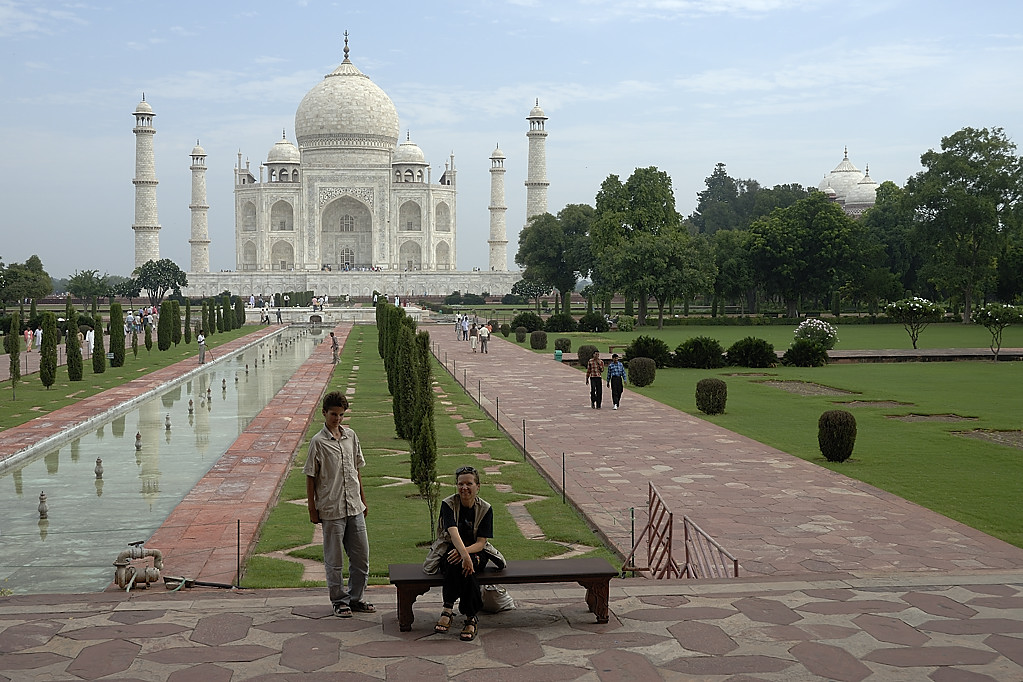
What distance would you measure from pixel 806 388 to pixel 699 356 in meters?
4.10

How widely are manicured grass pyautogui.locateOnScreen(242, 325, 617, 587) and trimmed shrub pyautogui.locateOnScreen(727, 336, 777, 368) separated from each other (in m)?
8.24

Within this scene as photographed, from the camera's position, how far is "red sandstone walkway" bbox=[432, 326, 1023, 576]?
611 centimetres

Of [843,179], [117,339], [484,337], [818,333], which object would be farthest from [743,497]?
[843,179]

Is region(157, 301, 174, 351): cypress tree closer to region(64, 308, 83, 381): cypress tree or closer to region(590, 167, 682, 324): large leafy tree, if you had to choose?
region(64, 308, 83, 381): cypress tree

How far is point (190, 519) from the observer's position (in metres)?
7.27

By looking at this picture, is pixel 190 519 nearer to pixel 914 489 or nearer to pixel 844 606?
pixel 844 606

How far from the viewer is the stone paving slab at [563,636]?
4.04 metres

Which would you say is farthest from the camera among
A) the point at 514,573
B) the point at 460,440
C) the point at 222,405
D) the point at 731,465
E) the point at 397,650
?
the point at 222,405

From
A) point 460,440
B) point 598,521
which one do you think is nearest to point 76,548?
point 598,521

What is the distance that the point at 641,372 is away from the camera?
1692 cm

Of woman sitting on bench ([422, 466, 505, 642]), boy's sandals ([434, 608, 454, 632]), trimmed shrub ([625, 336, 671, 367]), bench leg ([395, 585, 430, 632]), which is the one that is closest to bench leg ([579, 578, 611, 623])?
woman sitting on bench ([422, 466, 505, 642])

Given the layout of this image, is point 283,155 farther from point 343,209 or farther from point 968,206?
point 968,206

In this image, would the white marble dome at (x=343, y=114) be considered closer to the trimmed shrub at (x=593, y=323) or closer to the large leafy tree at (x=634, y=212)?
the large leafy tree at (x=634, y=212)

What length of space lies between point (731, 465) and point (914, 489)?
1549 mm
